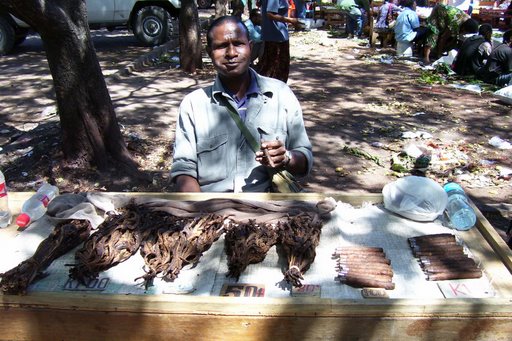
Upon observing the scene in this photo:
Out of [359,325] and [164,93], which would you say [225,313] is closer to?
[359,325]

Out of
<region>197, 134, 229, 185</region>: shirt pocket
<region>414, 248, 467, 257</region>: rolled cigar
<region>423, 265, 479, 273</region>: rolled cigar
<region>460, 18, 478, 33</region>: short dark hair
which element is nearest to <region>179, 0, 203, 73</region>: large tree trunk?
<region>460, 18, 478, 33</region>: short dark hair

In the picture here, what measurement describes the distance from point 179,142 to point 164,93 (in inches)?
223

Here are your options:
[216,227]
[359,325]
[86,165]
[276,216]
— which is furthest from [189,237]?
[86,165]

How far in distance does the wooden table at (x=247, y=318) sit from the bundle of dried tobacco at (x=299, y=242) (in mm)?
137

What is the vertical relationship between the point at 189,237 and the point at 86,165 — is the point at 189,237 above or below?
above

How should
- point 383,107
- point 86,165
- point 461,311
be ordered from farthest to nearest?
Result: 1. point 383,107
2. point 86,165
3. point 461,311

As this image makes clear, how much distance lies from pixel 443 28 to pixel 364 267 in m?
11.2

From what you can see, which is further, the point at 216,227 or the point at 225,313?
the point at 216,227

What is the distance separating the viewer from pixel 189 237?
74.7 inches

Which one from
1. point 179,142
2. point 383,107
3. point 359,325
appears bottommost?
point 383,107

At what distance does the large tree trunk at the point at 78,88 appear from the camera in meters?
4.33

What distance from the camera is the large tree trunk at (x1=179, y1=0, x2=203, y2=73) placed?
29.7ft

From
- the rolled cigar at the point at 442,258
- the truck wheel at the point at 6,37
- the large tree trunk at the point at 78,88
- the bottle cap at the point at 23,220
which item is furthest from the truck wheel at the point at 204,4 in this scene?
the rolled cigar at the point at 442,258

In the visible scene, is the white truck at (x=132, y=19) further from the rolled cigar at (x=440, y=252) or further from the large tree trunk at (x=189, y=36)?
the rolled cigar at (x=440, y=252)
